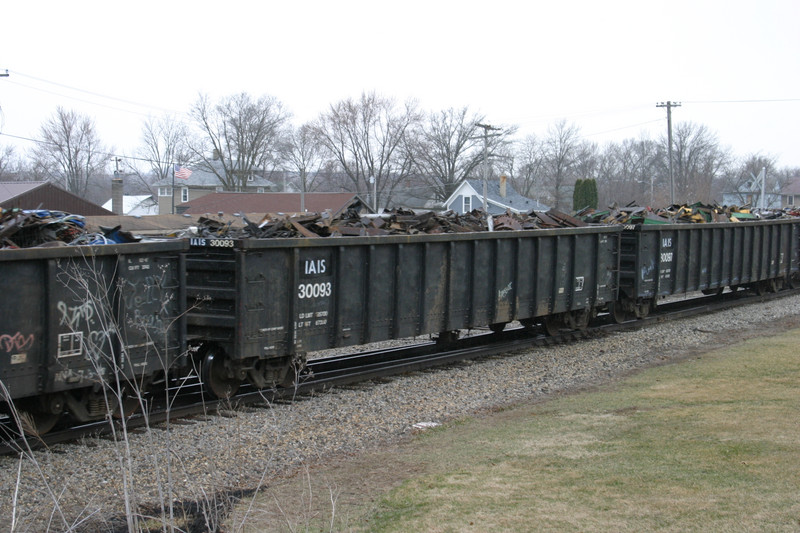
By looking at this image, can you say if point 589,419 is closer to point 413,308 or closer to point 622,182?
point 413,308

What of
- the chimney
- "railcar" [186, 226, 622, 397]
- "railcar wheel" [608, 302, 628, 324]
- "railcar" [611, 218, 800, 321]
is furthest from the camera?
the chimney

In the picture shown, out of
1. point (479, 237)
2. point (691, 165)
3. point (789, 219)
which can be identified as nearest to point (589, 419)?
point (479, 237)

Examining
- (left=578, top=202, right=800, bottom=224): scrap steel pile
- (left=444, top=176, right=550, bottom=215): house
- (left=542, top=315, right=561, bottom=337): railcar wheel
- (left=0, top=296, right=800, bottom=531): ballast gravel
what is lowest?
(left=0, top=296, right=800, bottom=531): ballast gravel

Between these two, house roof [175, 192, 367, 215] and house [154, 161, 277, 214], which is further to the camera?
house [154, 161, 277, 214]

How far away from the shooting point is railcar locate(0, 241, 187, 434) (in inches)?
292

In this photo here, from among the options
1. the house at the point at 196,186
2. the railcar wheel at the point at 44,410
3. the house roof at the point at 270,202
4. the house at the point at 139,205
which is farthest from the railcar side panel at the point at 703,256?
the house at the point at 139,205

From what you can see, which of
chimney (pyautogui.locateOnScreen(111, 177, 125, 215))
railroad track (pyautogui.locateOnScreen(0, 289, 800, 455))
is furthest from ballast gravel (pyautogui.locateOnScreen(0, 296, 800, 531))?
chimney (pyautogui.locateOnScreen(111, 177, 125, 215))

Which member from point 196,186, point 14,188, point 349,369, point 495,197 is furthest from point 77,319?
point 196,186

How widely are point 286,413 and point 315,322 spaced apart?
5.51 ft

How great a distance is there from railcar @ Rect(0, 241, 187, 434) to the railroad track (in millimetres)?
266

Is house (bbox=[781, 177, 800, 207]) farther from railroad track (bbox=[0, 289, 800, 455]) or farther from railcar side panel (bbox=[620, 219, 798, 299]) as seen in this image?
railroad track (bbox=[0, 289, 800, 455])

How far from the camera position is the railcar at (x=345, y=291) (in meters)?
9.88

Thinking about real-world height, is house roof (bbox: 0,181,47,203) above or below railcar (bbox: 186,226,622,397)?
above

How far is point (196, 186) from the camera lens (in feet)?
274
